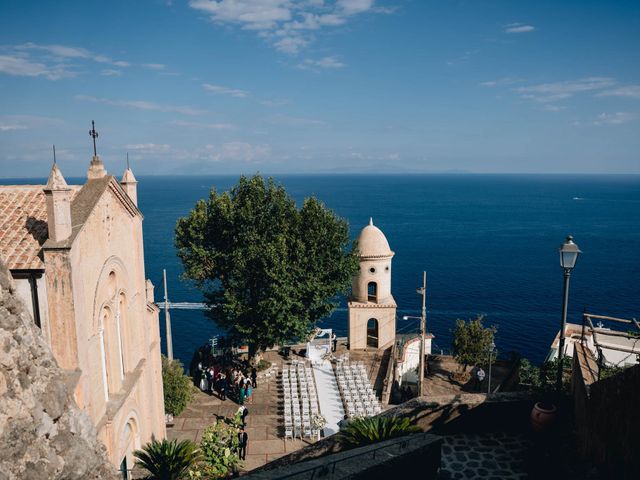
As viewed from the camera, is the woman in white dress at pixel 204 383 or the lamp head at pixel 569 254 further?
the woman in white dress at pixel 204 383

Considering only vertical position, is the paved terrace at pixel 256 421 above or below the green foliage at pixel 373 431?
below

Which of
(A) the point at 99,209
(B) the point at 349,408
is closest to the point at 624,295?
(B) the point at 349,408

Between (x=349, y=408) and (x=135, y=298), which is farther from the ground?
(x=135, y=298)

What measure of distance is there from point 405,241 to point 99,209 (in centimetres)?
8897

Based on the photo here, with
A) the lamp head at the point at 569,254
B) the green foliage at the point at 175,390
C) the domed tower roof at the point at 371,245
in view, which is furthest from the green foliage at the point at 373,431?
Answer: the domed tower roof at the point at 371,245

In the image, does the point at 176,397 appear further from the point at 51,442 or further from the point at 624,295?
the point at 624,295

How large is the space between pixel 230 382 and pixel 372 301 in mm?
11065

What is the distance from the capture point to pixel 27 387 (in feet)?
18.6

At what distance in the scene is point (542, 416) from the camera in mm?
9844

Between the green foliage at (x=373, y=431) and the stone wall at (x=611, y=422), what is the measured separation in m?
3.08

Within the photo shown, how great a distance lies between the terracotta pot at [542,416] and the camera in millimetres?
9797

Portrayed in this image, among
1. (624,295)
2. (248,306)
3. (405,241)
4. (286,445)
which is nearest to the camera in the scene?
(286,445)

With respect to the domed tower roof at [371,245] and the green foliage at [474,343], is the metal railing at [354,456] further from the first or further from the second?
the domed tower roof at [371,245]

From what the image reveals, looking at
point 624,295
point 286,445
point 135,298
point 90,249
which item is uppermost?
point 90,249
